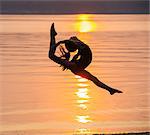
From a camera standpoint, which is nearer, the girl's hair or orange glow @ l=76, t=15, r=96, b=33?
the girl's hair

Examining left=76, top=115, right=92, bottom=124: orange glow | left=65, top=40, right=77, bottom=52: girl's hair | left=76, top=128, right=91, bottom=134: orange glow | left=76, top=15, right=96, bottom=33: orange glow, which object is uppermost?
left=76, top=15, right=96, bottom=33: orange glow

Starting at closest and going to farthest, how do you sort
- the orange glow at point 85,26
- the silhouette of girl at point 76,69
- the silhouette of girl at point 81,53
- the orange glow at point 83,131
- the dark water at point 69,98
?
the silhouette of girl at point 76,69
the silhouette of girl at point 81,53
the orange glow at point 83,131
the dark water at point 69,98
the orange glow at point 85,26

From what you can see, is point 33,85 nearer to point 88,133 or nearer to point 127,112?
point 127,112

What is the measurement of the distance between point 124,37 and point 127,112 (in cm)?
2587

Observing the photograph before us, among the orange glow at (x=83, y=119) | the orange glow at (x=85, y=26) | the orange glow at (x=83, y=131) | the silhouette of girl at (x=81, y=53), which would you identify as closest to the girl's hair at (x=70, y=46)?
the silhouette of girl at (x=81, y=53)

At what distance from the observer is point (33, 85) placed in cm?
1850

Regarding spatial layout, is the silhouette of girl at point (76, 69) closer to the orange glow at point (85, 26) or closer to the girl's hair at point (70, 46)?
the girl's hair at point (70, 46)

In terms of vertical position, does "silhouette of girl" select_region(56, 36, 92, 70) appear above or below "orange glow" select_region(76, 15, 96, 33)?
below

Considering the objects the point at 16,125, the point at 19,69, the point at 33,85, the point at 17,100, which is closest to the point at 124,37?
the point at 19,69

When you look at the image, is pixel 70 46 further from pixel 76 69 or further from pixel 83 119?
pixel 83 119

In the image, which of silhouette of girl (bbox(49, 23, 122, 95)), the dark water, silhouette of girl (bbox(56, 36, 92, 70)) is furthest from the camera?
the dark water

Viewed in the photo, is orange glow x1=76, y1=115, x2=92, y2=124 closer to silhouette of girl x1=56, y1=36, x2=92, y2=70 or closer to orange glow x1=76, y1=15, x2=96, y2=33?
silhouette of girl x1=56, y1=36, x2=92, y2=70

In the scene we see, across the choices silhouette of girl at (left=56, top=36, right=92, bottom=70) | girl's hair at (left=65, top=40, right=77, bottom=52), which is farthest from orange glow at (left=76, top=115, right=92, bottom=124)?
silhouette of girl at (left=56, top=36, right=92, bottom=70)

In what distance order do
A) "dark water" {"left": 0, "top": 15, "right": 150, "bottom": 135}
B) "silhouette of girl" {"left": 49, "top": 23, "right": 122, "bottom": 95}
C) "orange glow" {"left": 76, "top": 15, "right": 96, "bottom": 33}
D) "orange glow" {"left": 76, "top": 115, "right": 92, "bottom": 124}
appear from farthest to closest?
"orange glow" {"left": 76, "top": 15, "right": 96, "bottom": 33}
"orange glow" {"left": 76, "top": 115, "right": 92, "bottom": 124}
"dark water" {"left": 0, "top": 15, "right": 150, "bottom": 135}
"silhouette of girl" {"left": 49, "top": 23, "right": 122, "bottom": 95}
